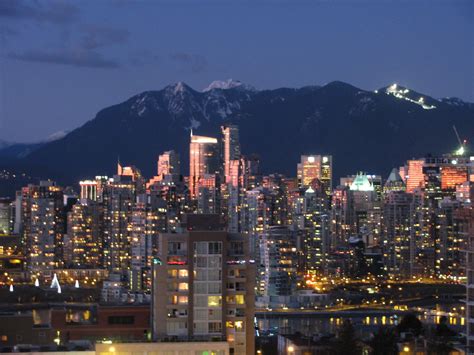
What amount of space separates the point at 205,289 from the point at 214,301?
0.41 feet

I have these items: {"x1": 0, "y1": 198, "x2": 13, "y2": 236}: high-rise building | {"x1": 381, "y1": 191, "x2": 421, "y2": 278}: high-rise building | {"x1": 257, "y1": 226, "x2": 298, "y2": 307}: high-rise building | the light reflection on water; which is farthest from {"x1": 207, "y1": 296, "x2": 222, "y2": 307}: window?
{"x1": 0, "y1": 198, "x2": 13, "y2": 236}: high-rise building

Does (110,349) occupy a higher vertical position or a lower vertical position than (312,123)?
lower

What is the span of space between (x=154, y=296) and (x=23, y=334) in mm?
2908

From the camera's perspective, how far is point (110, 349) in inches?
411

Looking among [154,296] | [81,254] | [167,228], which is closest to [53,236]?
→ [81,254]

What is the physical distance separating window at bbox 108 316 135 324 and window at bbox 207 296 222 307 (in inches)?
115

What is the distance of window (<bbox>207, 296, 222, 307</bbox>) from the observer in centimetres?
1201

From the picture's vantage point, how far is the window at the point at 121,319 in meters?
14.9

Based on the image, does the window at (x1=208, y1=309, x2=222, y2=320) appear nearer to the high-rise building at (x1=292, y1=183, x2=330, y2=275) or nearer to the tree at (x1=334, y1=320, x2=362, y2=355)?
the tree at (x1=334, y1=320, x2=362, y2=355)

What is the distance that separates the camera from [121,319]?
1502cm

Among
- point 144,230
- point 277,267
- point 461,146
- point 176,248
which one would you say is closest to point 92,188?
point 144,230

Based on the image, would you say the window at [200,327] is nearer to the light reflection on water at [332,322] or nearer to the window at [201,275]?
the window at [201,275]

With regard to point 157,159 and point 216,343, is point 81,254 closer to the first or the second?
point 157,159

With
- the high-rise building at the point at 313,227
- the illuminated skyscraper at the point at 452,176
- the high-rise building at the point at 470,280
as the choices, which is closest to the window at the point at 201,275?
the high-rise building at the point at 470,280
